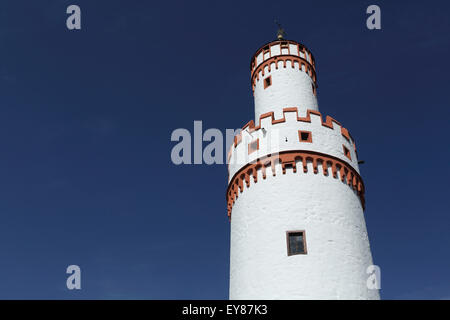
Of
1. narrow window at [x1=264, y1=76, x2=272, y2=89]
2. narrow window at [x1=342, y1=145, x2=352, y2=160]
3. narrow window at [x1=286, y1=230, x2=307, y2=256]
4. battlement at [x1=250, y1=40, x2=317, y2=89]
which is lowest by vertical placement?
narrow window at [x1=286, y1=230, x2=307, y2=256]

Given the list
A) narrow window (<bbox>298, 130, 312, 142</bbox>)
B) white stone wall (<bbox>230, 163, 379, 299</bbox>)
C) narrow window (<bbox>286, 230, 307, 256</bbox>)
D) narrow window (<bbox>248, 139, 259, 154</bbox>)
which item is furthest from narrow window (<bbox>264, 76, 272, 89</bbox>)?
narrow window (<bbox>286, 230, 307, 256</bbox>)

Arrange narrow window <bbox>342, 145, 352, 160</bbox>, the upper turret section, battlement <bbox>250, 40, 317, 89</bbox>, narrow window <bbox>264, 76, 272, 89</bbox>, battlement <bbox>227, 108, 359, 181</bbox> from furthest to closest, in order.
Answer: battlement <bbox>250, 40, 317, 89</bbox> < narrow window <bbox>264, 76, 272, 89</bbox> < the upper turret section < narrow window <bbox>342, 145, 352, 160</bbox> < battlement <bbox>227, 108, 359, 181</bbox>

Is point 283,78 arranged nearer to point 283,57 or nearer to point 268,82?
point 268,82

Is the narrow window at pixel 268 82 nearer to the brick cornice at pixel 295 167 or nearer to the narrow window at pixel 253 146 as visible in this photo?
the narrow window at pixel 253 146

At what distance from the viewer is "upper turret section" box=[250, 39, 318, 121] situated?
2688 cm

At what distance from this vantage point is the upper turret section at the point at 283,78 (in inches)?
1058

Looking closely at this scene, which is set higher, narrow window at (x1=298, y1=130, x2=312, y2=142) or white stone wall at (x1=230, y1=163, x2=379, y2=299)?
narrow window at (x1=298, y1=130, x2=312, y2=142)

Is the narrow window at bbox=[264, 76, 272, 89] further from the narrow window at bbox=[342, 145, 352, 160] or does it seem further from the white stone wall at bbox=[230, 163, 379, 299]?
the white stone wall at bbox=[230, 163, 379, 299]

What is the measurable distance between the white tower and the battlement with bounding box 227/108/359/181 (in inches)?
2.2

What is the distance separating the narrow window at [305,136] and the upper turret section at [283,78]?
2863 mm
